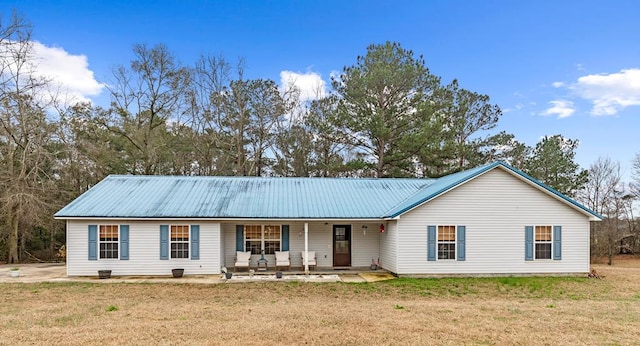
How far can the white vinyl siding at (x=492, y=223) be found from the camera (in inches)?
584

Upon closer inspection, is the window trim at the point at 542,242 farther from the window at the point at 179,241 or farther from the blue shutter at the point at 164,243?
the blue shutter at the point at 164,243

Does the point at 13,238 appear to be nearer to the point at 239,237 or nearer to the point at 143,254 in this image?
the point at 143,254

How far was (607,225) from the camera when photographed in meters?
29.5

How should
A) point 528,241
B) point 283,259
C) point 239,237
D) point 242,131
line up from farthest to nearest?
point 242,131 → point 239,237 → point 283,259 → point 528,241

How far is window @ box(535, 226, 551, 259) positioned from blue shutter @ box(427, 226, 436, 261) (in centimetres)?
393

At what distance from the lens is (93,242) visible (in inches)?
580

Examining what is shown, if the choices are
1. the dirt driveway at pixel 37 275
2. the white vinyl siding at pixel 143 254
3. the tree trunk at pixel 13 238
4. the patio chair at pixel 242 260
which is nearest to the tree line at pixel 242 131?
the tree trunk at pixel 13 238

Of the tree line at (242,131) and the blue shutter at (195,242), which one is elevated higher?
the tree line at (242,131)

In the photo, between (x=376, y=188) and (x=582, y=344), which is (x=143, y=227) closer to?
(x=376, y=188)

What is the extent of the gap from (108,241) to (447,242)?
12269 millimetres

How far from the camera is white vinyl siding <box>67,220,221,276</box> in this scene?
579 inches

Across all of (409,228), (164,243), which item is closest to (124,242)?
(164,243)

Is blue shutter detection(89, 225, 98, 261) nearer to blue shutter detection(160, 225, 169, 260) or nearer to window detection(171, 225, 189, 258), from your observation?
blue shutter detection(160, 225, 169, 260)

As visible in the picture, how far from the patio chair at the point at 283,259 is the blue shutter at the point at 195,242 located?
2998 millimetres
